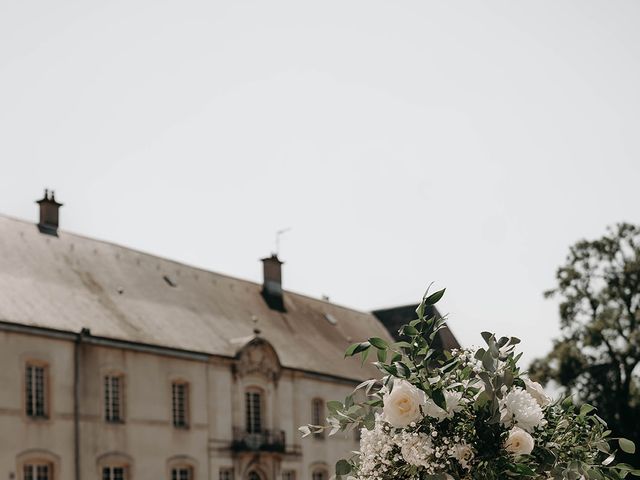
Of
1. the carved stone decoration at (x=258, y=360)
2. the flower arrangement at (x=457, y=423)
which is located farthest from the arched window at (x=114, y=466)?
the flower arrangement at (x=457, y=423)

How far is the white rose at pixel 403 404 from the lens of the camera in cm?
482

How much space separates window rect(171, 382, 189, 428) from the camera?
3328 cm

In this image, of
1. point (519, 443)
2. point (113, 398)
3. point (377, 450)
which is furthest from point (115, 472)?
point (519, 443)

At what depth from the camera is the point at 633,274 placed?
44812mm

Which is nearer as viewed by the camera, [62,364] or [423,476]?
[423,476]

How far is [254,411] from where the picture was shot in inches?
1446

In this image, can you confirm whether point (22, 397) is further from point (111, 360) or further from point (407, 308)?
point (407, 308)

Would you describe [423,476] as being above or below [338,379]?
below

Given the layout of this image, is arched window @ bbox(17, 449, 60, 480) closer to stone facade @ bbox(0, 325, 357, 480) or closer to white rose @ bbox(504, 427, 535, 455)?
stone facade @ bbox(0, 325, 357, 480)

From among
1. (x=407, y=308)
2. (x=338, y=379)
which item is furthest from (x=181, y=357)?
(x=407, y=308)

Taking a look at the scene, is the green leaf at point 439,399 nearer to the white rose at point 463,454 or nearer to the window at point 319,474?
the white rose at point 463,454

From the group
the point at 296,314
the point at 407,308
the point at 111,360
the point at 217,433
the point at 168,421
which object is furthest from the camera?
the point at 407,308

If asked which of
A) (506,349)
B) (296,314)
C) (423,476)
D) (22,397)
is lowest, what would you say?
(423,476)

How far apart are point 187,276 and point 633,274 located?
64.5 feet
